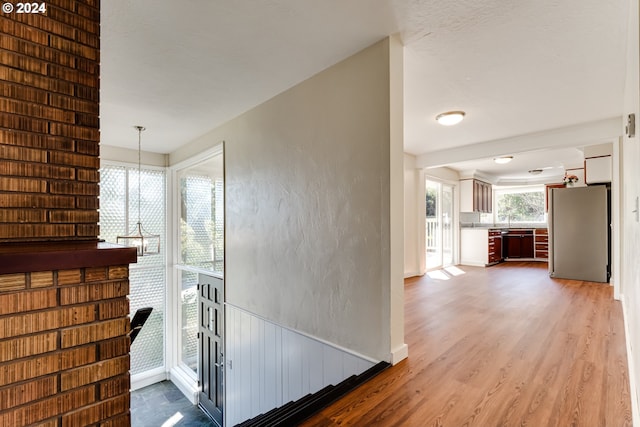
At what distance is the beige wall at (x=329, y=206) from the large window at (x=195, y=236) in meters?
1.22

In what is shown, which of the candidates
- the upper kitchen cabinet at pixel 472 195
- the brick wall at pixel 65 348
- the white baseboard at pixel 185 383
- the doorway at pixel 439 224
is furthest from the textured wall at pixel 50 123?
the upper kitchen cabinet at pixel 472 195

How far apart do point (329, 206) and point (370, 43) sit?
3.92 ft

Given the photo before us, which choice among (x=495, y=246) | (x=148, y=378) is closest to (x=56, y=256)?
(x=148, y=378)

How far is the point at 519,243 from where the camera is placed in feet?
26.9

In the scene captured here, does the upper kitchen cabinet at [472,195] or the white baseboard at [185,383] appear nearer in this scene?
the white baseboard at [185,383]

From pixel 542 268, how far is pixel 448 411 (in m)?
6.49

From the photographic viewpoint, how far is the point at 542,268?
6.68 meters

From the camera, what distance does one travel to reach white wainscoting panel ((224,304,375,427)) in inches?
97.0

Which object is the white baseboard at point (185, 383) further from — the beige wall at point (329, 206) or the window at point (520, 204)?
the window at point (520, 204)

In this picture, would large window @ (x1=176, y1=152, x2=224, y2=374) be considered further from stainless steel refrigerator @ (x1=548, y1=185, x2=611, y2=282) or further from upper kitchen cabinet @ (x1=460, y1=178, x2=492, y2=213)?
stainless steel refrigerator @ (x1=548, y1=185, x2=611, y2=282)

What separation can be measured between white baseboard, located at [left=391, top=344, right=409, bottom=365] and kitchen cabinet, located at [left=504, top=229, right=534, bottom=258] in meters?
7.42

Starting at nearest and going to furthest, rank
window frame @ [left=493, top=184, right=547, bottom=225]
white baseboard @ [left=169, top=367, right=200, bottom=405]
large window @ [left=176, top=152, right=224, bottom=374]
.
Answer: large window @ [left=176, top=152, right=224, bottom=374] → white baseboard @ [left=169, top=367, right=200, bottom=405] → window frame @ [left=493, top=184, right=547, bottom=225]

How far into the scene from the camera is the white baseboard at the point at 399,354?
2.08 m

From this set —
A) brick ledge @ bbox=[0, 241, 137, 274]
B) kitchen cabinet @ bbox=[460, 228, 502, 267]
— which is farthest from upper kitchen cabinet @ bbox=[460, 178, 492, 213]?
brick ledge @ bbox=[0, 241, 137, 274]
